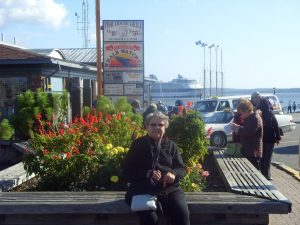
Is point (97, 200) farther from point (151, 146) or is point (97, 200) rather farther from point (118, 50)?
point (118, 50)

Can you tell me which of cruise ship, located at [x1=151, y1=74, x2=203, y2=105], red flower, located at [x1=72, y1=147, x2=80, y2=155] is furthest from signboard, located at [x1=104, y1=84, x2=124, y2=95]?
cruise ship, located at [x1=151, y1=74, x2=203, y2=105]

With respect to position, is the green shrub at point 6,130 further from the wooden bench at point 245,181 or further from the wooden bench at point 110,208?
the wooden bench at point 110,208

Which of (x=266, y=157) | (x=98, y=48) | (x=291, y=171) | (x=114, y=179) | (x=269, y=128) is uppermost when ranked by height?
(x=98, y=48)

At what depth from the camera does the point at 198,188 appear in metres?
6.55

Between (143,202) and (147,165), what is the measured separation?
0.45 meters

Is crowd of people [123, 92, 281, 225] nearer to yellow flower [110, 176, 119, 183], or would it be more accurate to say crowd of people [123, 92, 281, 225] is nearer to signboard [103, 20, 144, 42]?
yellow flower [110, 176, 119, 183]

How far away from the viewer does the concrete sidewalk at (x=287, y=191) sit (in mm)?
6836

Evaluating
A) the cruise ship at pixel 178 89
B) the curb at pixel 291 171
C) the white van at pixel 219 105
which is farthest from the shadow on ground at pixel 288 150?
the cruise ship at pixel 178 89

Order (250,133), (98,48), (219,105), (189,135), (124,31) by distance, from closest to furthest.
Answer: (189,135) → (250,133) → (98,48) → (124,31) → (219,105)

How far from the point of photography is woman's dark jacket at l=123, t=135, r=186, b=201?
17.2ft

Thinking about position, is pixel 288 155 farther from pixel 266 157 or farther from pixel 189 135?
pixel 189 135

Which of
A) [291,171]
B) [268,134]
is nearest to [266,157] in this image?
[268,134]

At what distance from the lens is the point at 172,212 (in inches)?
202

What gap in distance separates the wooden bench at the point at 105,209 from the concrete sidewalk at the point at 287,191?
4.56 ft
